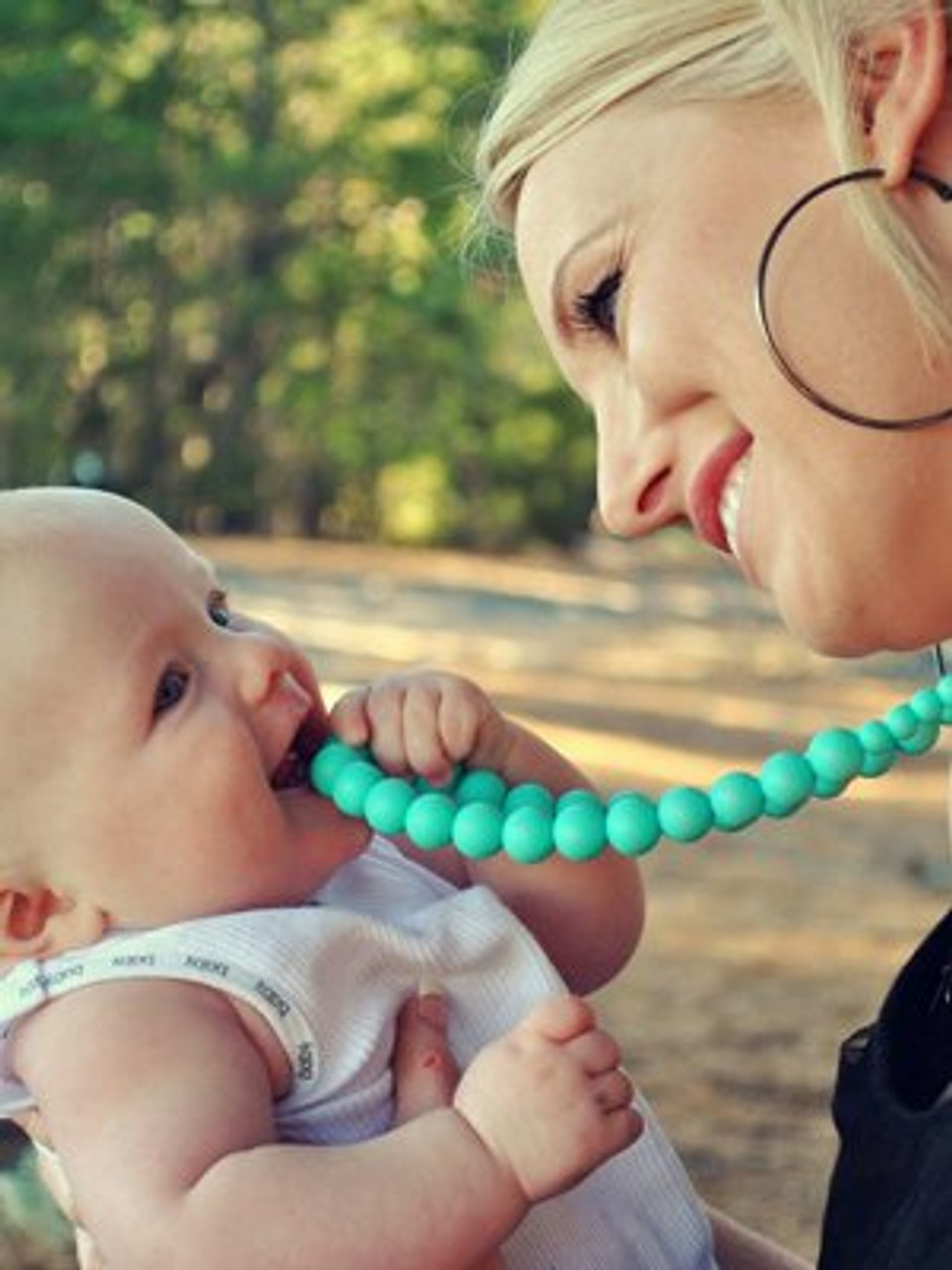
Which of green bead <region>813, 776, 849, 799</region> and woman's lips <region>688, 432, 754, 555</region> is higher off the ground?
woman's lips <region>688, 432, 754, 555</region>

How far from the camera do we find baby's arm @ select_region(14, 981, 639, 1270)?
142cm

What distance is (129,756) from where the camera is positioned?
5.13ft

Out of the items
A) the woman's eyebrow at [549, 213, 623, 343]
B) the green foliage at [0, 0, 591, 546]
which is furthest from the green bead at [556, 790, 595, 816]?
the green foliage at [0, 0, 591, 546]

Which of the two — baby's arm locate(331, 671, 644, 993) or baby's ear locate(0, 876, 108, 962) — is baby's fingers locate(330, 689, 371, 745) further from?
baby's ear locate(0, 876, 108, 962)

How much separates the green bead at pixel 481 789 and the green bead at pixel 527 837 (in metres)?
0.10

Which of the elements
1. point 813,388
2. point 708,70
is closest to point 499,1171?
point 813,388

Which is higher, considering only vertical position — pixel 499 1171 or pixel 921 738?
pixel 921 738

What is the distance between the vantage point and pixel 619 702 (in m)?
9.99

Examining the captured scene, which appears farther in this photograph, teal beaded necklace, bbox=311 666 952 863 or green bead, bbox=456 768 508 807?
green bead, bbox=456 768 508 807

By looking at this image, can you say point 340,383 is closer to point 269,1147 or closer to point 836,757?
point 836,757

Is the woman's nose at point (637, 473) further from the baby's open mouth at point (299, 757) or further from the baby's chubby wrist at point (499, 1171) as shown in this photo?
the baby's chubby wrist at point (499, 1171)

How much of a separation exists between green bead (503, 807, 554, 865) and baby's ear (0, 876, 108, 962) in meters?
0.28

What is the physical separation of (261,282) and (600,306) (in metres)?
17.6

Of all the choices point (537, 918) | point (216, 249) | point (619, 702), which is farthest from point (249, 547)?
point (537, 918)
